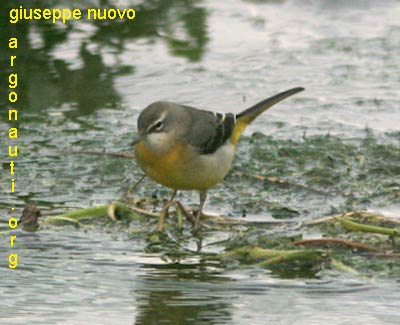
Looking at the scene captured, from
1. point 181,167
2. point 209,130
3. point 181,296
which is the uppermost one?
point 209,130

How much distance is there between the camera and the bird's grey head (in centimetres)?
859

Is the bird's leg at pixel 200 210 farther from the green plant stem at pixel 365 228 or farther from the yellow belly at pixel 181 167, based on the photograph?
the green plant stem at pixel 365 228

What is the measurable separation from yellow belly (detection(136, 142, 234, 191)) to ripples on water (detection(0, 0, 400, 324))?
475 mm

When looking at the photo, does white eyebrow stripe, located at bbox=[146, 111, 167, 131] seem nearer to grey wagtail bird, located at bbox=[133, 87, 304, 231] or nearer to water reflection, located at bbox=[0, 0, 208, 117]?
grey wagtail bird, located at bbox=[133, 87, 304, 231]

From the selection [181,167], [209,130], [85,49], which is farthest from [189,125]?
[85,49]

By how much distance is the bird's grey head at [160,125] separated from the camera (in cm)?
859

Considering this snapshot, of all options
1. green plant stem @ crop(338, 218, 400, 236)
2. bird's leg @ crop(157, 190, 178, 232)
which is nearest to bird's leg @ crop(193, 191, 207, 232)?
bird's leg @ crop(157, 190, 178, 232)

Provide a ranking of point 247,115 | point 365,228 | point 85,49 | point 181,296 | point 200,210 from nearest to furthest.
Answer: point 181,296 → point 365,228 → point 200,210 → point 247,115 → point 85,49

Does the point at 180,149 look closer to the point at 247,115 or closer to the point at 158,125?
the point at 158,125

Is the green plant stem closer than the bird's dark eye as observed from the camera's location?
Yes

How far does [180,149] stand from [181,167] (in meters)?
0.14

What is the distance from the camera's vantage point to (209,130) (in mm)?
9117

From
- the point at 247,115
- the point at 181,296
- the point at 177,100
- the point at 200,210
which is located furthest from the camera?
the point at 177,100

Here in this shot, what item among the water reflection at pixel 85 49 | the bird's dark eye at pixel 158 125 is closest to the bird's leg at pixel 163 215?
the bird's dark eye at pixel 158 125
